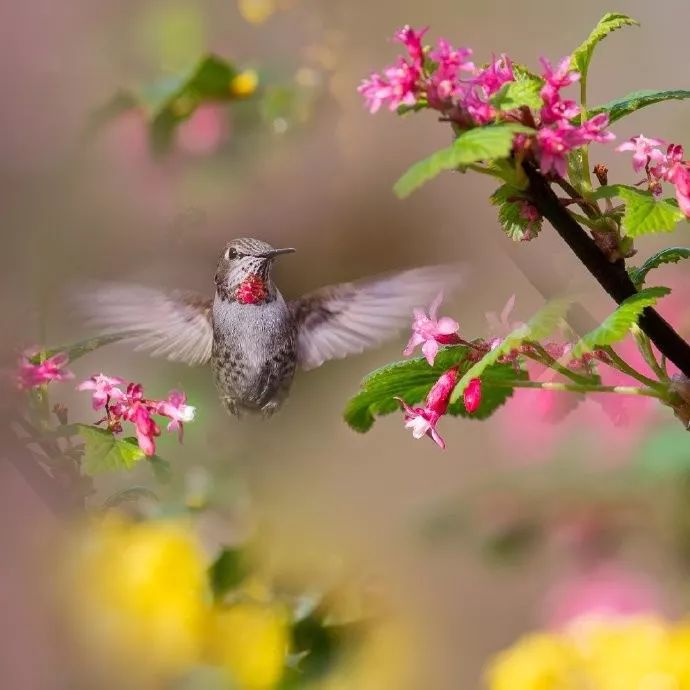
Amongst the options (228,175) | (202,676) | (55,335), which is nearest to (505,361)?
(202,676)

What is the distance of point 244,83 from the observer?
1.32 m

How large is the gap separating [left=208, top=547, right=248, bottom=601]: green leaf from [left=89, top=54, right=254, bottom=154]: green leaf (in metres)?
0.50

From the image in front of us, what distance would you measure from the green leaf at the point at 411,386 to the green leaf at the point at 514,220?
7cm

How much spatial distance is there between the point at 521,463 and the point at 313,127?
64 centimetres

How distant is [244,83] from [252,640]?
690 mm

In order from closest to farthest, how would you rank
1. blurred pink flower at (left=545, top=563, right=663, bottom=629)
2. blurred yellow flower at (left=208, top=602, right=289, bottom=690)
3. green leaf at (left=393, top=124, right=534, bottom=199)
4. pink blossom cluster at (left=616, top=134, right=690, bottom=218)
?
green leaf at (left=393, top=124, right=534, bottom=199) → pink blossom cluster at (left=616, top=134, right=690, bottom=218) → blurred yellow flower at (left=208, top=602, right=289, bottom=690) → blurred pink flower at (left=545, top=563, right=663, bottom=629)

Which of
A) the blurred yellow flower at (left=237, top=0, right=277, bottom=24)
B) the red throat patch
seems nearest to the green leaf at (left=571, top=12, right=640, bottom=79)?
the red throat patch

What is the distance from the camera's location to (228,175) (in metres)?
1.47

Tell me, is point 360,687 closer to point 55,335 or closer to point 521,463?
point 521,463

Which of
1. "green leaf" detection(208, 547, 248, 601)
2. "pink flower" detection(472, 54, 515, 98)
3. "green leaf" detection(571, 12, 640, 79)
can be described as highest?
"green leaf" detection(208, 547, 248, 601)

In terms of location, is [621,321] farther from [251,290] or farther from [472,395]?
[251,290]

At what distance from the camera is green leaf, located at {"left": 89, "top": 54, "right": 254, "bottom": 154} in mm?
1185

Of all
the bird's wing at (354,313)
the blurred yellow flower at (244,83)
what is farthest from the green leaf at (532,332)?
the blurred yellow flower at (244,83)

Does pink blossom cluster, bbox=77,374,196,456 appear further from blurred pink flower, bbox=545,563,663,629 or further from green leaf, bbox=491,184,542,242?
blurred pink flower, bbox=545,563,663,629
